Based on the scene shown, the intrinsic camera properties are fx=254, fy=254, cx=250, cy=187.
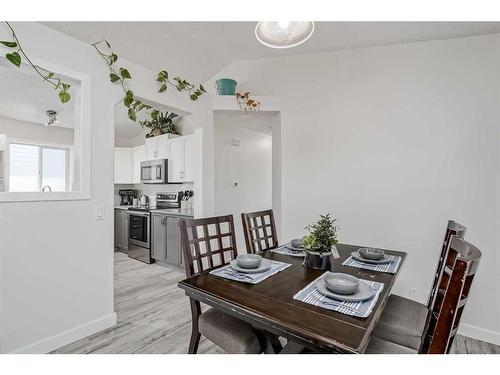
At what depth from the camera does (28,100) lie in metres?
3.52

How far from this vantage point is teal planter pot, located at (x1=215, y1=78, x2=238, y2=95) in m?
3.08

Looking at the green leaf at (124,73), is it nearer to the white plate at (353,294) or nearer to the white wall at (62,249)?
the white wall at (62,249)

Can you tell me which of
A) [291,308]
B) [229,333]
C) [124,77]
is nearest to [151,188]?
[124,77]

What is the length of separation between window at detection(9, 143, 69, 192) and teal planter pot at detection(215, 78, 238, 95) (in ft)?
12.0

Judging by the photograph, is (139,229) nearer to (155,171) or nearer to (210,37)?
(155,171)

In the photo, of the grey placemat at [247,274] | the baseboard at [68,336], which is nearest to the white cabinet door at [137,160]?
the baseboard at [68,336]

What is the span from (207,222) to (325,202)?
158cm

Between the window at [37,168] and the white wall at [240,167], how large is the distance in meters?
3.10

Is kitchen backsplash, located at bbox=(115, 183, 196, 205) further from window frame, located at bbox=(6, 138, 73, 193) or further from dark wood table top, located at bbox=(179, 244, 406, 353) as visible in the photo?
dark wood table top, located at bbox=(179, 244, 406, 353)

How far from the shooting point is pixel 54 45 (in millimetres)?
1869

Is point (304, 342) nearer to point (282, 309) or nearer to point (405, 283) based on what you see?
point (282, 309)

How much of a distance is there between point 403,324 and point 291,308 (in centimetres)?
82

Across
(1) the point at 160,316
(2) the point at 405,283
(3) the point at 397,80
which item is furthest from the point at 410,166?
(1) the point at 160,316

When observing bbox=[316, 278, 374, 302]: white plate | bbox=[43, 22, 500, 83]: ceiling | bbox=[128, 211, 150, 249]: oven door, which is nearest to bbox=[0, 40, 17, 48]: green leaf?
bbox=[43, 22, 500, 83]: ceiling
